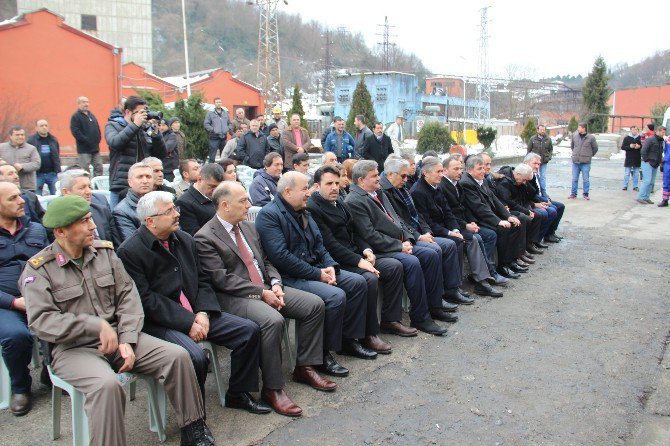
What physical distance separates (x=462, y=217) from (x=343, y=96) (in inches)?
1883

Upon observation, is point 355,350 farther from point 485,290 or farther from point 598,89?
point 598,89

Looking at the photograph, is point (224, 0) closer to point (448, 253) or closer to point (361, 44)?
point (361, 44)

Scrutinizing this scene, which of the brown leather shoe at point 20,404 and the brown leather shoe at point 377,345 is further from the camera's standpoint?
the brown leather shoe at point 377,345

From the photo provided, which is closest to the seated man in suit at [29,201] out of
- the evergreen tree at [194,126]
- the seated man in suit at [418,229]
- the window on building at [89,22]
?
the seated man in suit at [418,229]

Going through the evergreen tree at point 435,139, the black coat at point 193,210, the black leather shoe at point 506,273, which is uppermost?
the evergreen tree at point 435,139

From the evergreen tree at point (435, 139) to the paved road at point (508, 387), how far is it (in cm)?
1320

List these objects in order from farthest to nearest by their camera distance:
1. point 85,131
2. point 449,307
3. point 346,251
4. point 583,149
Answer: point 583,149
point 85,131
point 449,307
point 346,251

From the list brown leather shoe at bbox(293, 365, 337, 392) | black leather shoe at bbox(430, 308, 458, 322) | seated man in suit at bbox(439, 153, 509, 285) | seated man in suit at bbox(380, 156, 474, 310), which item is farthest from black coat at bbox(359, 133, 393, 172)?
brown leather shoe at bbox(293, 365, 337, 392)

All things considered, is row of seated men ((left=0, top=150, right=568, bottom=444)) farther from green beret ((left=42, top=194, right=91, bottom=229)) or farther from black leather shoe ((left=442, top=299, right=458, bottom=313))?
black leather shoe ((left=442, top=299, right=458, bottom=313))

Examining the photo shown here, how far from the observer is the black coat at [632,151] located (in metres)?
14.2

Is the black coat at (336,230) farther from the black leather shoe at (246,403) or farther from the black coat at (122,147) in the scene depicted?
the black coat at (122,147)

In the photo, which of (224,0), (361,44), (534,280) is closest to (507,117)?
(361,44)

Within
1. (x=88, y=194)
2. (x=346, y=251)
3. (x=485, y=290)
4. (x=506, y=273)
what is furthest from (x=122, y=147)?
(x=506, y=273)

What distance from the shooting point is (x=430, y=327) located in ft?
17.3
